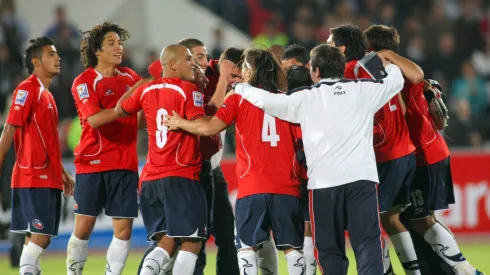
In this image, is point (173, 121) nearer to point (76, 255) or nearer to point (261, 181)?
point (261, 181)

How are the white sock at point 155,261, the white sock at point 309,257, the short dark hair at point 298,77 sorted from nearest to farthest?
the white sock at point 155,261, the short dark hair at point 298,77, the white sock at point 309,257

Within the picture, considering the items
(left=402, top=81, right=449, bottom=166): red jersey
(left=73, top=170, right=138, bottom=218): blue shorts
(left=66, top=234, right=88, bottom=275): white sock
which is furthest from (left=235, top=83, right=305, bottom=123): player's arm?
(left=66, top=234, right=88, bottom=275): white sock

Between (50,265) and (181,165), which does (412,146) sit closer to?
(181,165)

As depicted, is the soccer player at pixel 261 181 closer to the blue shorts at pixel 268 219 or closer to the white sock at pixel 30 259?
the blue shorts at pixel 268 219

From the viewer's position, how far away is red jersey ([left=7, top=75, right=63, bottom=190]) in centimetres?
834

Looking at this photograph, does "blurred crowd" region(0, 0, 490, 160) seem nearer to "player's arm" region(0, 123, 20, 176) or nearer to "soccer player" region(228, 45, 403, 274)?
"player's arm" region(0, 123, 20, 176)

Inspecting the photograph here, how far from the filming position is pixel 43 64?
28.4 feet

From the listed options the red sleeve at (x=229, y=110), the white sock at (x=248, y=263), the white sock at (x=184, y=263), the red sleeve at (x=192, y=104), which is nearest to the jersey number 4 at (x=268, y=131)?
the red sleeve at (x=229, y=110)

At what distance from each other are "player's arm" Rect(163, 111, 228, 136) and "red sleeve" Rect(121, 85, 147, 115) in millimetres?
357

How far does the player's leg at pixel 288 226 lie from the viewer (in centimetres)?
728

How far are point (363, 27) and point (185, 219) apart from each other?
428 inches

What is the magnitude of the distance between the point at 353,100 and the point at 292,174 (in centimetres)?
84

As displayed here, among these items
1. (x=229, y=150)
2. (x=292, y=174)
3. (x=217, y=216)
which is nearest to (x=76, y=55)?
(x=229, y=150)

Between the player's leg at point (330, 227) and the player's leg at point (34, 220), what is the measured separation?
2.74m
